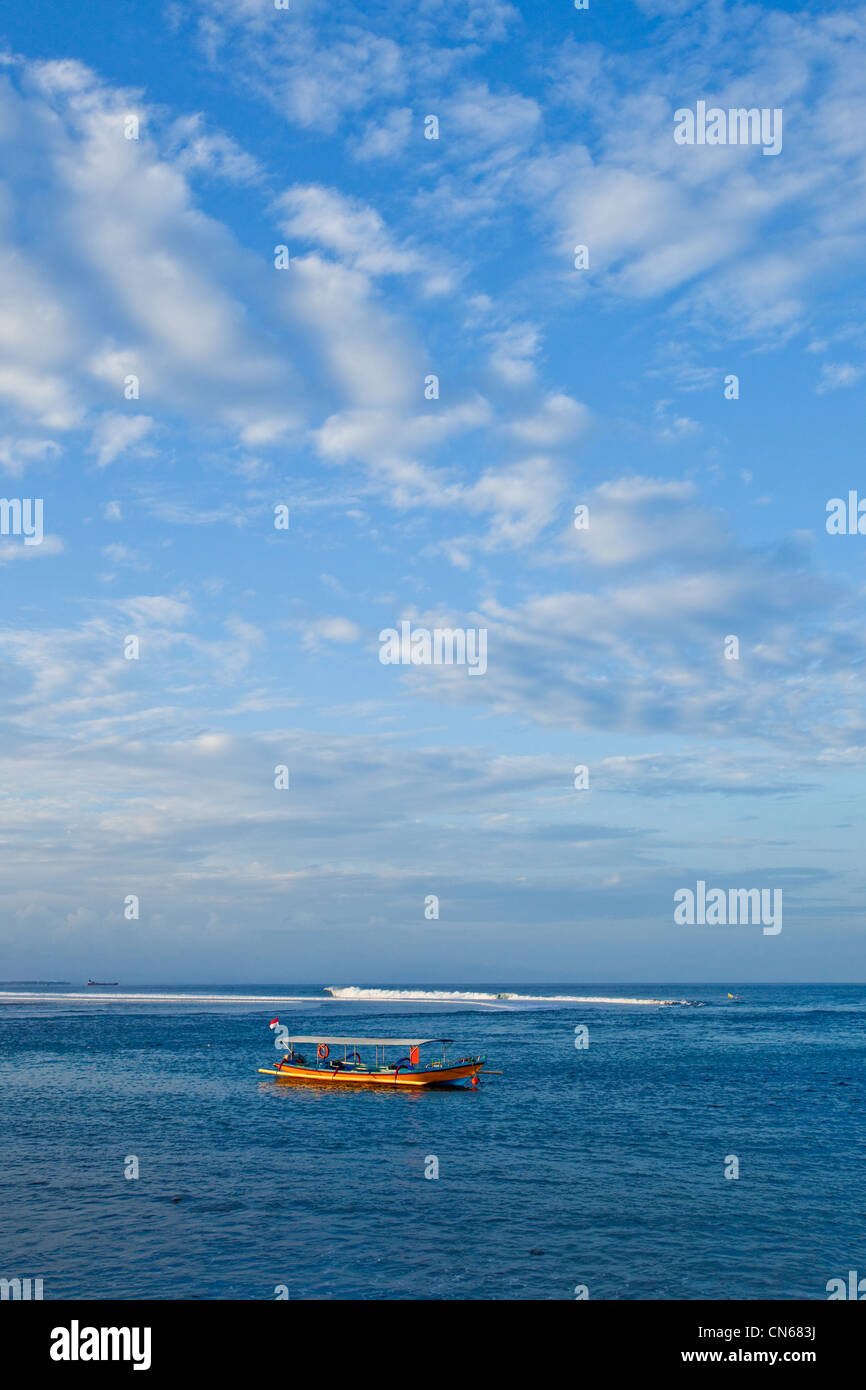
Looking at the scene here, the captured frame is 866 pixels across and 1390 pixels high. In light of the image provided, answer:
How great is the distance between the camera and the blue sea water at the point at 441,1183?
27.7m

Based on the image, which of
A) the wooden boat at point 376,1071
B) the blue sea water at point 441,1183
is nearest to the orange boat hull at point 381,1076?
the wooden boat at point 376,1071

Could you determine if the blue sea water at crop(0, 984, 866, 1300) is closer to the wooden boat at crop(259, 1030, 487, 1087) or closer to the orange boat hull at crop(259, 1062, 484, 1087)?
the orange boat hull at crop(259, 1062, 484, 1087)

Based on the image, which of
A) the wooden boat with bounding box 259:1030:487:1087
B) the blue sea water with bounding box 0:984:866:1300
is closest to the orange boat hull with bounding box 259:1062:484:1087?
the wooden boat with bounding box 259:1030:487:1087

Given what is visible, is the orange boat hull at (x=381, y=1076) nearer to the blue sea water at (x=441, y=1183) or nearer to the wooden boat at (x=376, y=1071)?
the wooden boat at (x=376, y=1071)

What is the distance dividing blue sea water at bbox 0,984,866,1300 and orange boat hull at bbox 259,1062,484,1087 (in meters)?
1.40

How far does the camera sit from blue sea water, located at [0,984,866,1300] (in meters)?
27.7

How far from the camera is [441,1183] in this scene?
38500 millimetres

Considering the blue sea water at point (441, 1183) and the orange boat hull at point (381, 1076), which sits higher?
the blue sea water at point (441, 1183)

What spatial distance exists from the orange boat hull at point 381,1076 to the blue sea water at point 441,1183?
1.40 metres

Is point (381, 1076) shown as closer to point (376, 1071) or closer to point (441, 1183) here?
point (376, 1071)

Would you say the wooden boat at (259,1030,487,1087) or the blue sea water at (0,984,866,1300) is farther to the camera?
the wooden boat at (259,1030,487,1087)

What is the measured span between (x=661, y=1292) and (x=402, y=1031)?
99195 mm

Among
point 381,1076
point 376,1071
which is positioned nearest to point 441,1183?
point 381,1076
